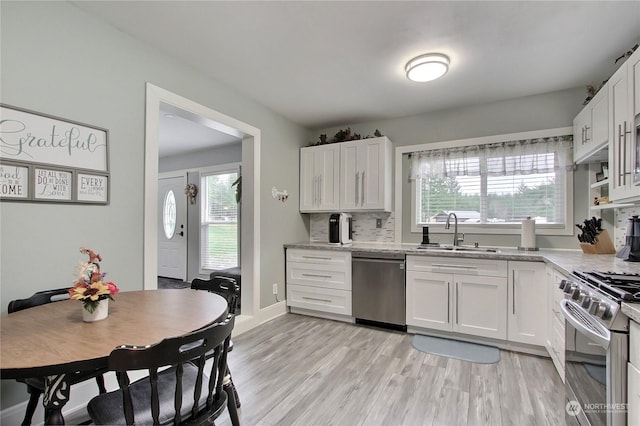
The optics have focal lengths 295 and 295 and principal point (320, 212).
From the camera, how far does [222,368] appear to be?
1.22m

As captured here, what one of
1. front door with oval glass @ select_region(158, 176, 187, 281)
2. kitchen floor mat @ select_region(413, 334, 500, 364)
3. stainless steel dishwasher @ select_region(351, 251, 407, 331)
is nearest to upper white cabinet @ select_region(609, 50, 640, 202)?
kitchen floor mat @ select_region(413, 334, 500, 364)

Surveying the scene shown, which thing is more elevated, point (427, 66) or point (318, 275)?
point (427, 66)

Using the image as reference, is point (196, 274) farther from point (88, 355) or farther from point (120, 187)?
point (88, 355)

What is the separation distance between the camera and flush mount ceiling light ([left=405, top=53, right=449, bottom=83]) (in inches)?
94.4

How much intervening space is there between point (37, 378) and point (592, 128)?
3.93m

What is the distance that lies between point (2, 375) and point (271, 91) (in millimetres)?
2878

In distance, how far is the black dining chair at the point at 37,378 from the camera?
1.32 m

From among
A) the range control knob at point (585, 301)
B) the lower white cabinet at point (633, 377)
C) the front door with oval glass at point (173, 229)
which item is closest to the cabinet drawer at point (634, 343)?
the lower white cabinet at point (633, 377)

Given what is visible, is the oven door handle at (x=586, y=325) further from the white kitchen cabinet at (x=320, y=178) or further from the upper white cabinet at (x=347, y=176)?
the white kitchen cabinet at (x=320, y=178)

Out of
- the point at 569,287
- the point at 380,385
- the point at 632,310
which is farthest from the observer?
the point at 380,385

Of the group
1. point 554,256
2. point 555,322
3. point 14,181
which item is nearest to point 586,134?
point 554,256

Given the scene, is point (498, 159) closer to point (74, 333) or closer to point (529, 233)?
point (529, 233)

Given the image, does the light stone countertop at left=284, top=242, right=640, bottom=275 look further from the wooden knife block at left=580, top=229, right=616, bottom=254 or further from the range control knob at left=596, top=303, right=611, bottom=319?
the range control knob at left=596, top=303, right=611, bottom=319

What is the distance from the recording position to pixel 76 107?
186cm
